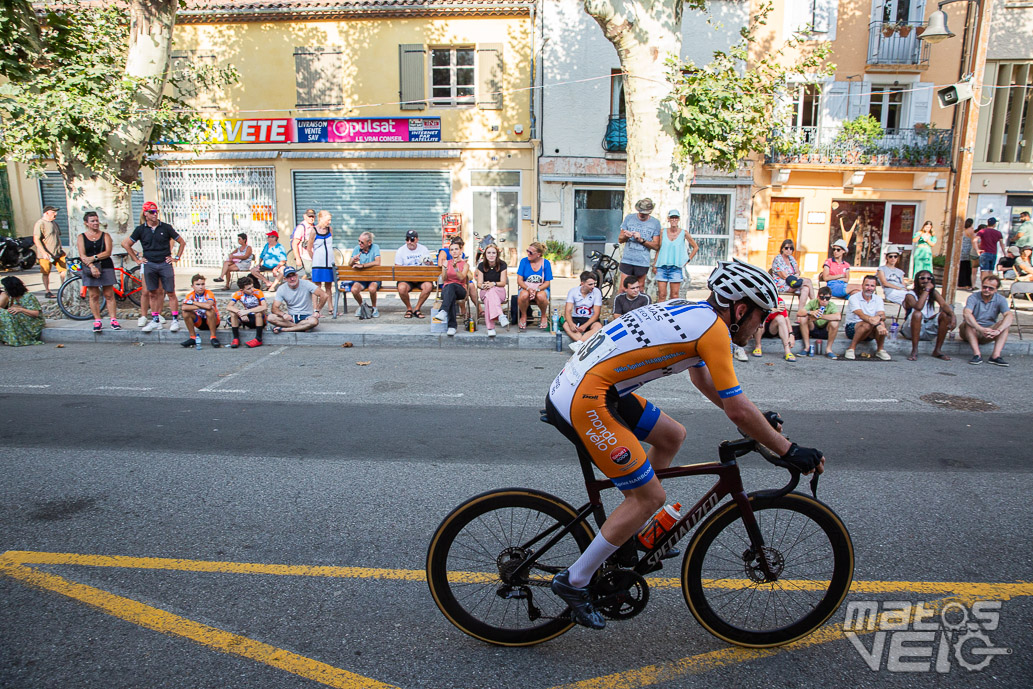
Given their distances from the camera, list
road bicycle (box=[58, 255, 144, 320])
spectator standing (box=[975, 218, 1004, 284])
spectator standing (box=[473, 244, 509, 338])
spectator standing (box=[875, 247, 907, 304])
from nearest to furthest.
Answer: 1. spectator standing (box=[473, 244, 509, 338])
2. spectator standing (box=[875, 247, 907, 304])
3. road bicycle (box=[58, 255, 144, 320])
4. spectator standing (box=[975, 218, 1004, 284])

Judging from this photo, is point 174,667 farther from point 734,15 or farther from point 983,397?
point 734,15

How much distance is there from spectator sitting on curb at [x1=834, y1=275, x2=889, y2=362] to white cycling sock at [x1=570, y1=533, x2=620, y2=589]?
8.35 m

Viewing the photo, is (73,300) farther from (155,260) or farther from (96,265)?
(155,260)

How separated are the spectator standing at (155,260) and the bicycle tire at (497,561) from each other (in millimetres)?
9595

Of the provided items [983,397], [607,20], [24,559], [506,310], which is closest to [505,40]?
[607,20]

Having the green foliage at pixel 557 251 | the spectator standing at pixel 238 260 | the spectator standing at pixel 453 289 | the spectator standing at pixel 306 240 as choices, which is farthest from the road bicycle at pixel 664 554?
the green foliage at pixel 557 251

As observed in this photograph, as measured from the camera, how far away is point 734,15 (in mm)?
19484

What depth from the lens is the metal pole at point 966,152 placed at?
38.0 feet

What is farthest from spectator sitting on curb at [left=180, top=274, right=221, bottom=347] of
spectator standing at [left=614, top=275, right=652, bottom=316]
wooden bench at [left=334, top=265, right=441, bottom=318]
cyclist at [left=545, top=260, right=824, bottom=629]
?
cyclist at [left=545, top=260, right=824, bottom=629]

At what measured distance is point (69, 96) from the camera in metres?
11.4

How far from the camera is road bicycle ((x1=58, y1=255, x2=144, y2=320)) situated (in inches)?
486

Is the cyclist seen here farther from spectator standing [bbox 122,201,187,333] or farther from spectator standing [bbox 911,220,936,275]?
spectator standing [bbox 911,220,936,275]

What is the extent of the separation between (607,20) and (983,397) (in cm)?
778

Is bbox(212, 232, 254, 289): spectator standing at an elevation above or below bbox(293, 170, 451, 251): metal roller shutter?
below
